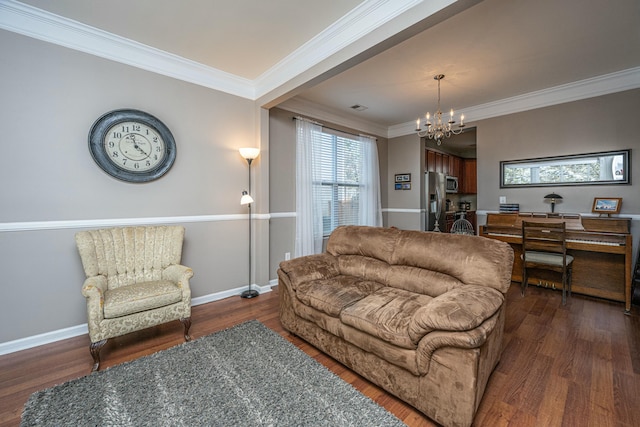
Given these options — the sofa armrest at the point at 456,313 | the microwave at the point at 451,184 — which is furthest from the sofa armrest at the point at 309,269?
the microwave at the point at 451,184

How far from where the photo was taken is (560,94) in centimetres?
360

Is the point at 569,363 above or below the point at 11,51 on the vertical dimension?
below

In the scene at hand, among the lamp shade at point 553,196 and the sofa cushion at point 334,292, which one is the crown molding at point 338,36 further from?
the lamp shade at point 553,196

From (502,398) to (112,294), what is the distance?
9.27 ft

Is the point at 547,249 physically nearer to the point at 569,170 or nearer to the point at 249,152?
the point at 569,170

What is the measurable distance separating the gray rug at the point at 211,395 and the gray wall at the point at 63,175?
3.23 ft

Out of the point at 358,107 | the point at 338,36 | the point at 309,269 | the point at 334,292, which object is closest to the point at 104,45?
the point at 338,36

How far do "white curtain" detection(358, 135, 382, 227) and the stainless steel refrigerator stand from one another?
40.7 inches

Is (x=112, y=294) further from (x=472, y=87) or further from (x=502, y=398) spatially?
(x=472, y=87)

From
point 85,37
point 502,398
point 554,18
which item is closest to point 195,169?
point 85,37

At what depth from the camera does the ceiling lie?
2.07 m

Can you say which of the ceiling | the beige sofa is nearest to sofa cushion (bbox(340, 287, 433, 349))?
the beige sofa

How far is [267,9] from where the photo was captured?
214 centimetres

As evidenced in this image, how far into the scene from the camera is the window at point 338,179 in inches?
171
